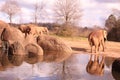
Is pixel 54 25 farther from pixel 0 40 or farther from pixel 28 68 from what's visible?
pixel 28 68

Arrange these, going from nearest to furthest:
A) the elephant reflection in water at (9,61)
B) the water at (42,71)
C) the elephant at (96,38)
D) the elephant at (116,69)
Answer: the water at (42,71) < the elephant at (116,69) < the elephant reflection in water at (9,61) < the elephant at (96,38)

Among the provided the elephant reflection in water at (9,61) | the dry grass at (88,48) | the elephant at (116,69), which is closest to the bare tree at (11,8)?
the dry grass at (88,48)

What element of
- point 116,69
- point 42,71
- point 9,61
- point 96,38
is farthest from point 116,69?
A: point 96,38

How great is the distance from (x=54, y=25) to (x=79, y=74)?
30764 millimetres

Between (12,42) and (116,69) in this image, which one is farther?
(12,42)

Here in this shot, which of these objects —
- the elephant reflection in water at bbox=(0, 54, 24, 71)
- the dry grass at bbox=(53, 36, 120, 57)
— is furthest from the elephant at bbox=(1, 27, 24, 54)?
the dry grass at bbox=(53, 36, 120, 57)

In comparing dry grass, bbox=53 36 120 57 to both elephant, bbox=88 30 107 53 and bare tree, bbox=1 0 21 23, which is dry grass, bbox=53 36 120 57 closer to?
elephant, bbox=88 30 107 53

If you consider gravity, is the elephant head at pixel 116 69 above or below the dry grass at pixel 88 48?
above

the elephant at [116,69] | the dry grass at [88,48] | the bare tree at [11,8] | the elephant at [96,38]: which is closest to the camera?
the elephant at [116,69]

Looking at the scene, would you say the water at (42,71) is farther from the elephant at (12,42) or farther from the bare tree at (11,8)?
the bare tree at (11,8)

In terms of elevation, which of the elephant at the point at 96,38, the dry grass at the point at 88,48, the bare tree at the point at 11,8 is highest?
the bare tree at the point at 11,8

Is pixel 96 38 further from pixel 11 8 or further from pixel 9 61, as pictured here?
pixel 11 8

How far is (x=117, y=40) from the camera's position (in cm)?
3941

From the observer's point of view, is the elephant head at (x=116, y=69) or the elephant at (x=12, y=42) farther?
the elephant at (x=12, y=42)
